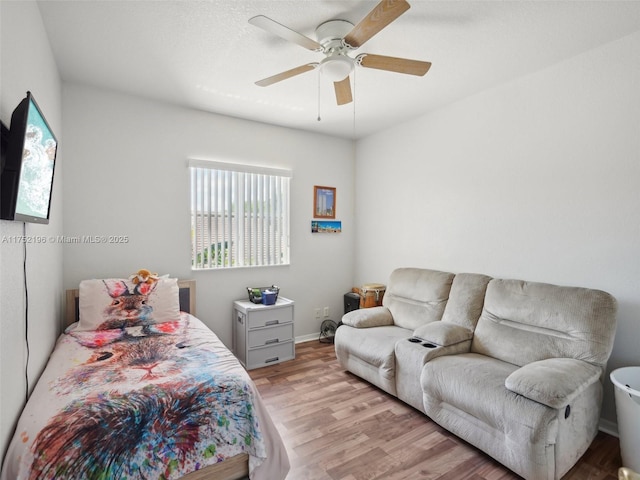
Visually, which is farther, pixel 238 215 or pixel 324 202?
pixel 324 202

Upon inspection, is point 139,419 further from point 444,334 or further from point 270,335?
point 444,334

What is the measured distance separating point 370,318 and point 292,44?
8.12 feet

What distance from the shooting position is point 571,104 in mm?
2469

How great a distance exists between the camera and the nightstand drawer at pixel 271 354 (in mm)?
3375

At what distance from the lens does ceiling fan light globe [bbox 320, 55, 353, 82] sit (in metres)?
2.01

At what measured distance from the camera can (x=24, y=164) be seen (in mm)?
1327

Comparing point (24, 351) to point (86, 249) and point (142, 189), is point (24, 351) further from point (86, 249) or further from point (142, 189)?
point (142, 189)

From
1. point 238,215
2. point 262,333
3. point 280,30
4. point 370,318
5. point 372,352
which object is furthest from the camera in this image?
point 238,215

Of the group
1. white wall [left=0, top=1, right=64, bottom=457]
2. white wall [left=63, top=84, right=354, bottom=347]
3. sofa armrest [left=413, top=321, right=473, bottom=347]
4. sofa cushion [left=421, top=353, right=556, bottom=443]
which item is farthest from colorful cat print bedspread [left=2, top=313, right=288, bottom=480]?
sofa armrest [left=413, top=321, right=473, bottom=347]

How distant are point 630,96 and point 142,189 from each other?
4.03m

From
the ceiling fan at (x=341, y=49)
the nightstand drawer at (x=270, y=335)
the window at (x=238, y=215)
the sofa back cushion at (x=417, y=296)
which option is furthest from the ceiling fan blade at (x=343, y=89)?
the nightstand drawer at (x=270, y=335)

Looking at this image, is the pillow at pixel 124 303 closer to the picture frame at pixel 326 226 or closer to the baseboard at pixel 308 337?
the baseboard at pixel 308 337

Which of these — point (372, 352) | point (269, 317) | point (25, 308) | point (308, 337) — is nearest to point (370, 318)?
point (372, 352)

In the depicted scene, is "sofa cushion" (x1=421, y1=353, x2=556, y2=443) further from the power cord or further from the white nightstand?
the power cord
